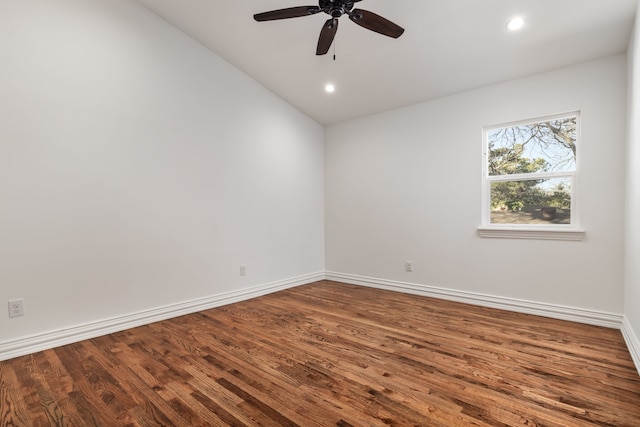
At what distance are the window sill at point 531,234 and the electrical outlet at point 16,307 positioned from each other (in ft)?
14.2

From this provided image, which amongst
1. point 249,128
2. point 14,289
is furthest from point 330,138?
point 14,289

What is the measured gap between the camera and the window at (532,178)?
10.7 ft

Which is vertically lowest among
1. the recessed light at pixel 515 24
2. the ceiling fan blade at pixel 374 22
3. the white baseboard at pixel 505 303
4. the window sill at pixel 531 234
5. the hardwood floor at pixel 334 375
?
the hardwood floor at pixel 334 375

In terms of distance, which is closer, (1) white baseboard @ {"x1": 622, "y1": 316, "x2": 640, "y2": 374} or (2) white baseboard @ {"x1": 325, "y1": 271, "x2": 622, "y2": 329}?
(1) white baseboard @ {"x1": 622, "y1": 316, "x2": 640, "y2": 374}

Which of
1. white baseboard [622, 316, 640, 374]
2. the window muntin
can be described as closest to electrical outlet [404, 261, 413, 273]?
the window muntin

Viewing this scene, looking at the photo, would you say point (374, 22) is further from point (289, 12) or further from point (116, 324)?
point (116, 324)

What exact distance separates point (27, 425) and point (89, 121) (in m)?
2.31

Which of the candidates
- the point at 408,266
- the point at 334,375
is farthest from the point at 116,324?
the point at 408,266

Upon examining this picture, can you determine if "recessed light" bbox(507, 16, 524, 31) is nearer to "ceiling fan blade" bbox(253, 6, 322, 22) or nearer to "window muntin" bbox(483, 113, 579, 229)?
"window muntin" bbox(483, 113, 579, 229)

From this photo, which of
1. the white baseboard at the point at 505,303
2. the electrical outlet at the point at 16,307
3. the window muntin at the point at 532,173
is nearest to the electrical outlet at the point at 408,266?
the white baseboard at the point at 505,303

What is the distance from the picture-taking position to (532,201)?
347 cm

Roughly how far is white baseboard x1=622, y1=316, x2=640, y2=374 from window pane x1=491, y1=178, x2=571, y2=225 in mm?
1007

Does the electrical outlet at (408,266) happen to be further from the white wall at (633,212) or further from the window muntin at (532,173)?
the white wall at (633,212)

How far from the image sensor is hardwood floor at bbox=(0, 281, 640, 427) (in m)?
1.70
